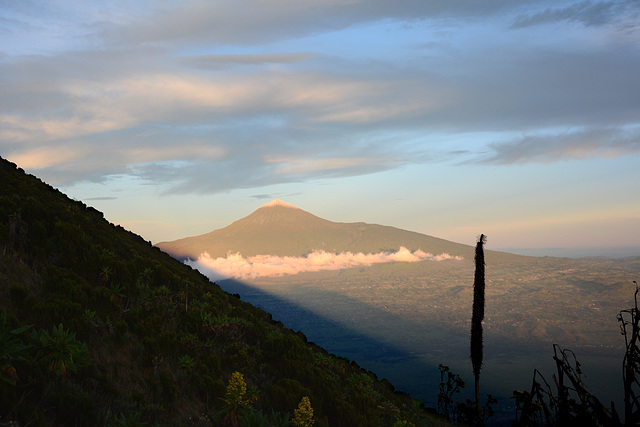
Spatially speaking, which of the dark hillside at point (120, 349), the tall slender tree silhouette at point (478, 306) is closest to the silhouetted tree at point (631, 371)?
the dark hillside at point (120, 349)

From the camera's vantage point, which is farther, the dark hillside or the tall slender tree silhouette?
the tall slender tree silhouette

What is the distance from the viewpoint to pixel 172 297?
23.0m

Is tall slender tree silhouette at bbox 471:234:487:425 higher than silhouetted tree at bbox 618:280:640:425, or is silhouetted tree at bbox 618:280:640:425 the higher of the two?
silhouetted tree at bbox 618:280:640:425

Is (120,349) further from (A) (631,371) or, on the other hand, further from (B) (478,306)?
(B) (478,306)

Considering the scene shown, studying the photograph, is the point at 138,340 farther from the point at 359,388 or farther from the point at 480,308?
the point at 480,308

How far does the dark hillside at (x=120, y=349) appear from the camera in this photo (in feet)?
32.8

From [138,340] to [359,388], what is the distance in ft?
40.9

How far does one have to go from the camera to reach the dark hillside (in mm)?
9992

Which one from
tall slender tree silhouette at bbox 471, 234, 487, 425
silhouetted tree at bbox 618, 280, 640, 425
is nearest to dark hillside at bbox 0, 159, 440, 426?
silhouetted tree at bbox 618, 280, 640, 425

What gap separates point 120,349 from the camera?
588 inches

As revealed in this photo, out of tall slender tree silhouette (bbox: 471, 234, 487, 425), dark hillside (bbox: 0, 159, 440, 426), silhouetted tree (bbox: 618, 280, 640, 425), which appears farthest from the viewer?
tall slender tree silhouette (bbox: 471, 234, 487, 425)

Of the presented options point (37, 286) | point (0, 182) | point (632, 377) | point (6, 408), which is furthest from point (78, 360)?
point (0, 182)

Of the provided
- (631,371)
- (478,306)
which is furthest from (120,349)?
(478,306)

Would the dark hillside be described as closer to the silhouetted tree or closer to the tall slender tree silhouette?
the silhouetted tree
